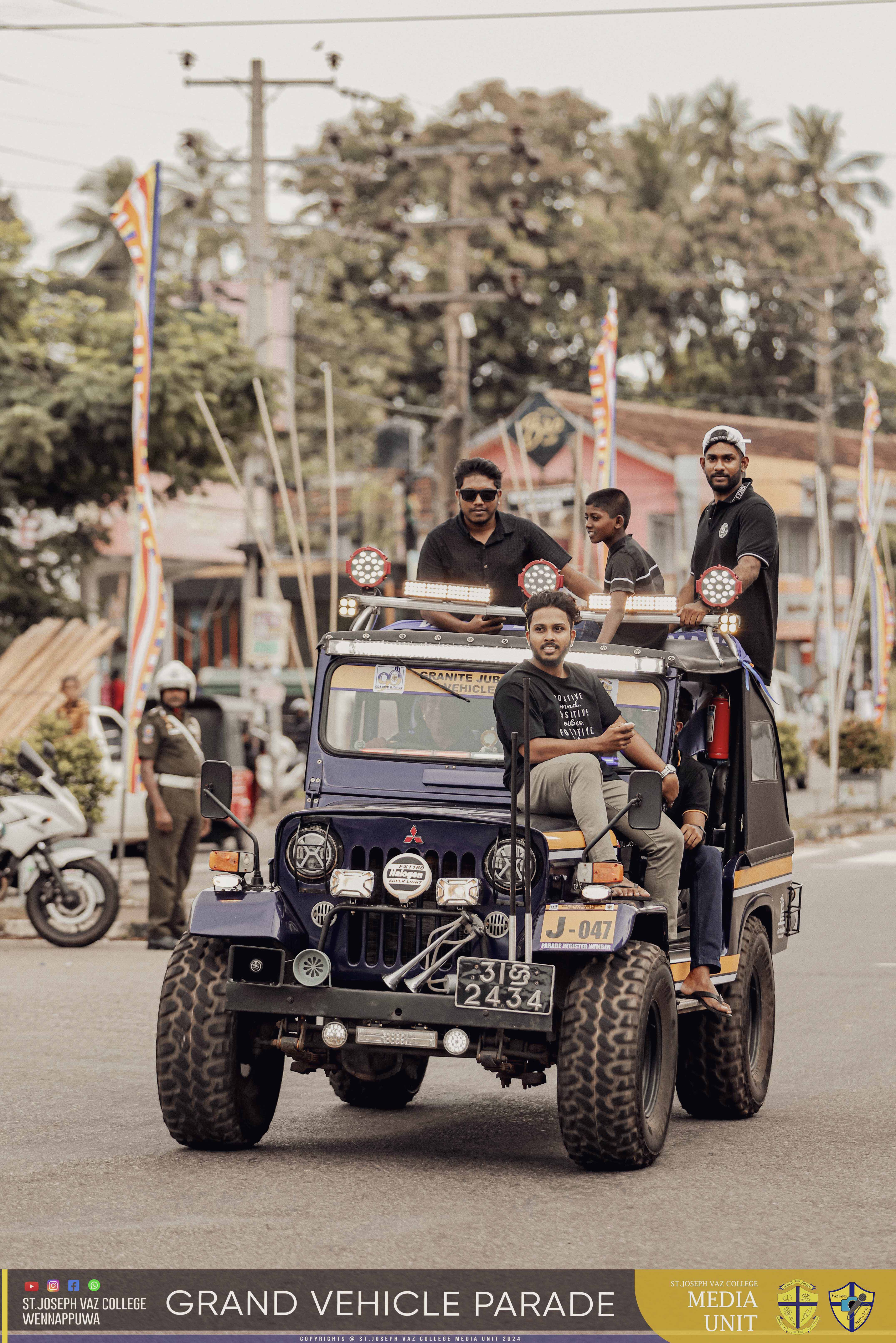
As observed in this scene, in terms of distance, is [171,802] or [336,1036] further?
[171,802]

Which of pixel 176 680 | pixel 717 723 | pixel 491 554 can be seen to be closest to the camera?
pixel 717 723

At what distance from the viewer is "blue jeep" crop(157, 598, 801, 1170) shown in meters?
6.96

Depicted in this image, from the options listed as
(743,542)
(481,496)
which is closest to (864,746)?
(743,542)

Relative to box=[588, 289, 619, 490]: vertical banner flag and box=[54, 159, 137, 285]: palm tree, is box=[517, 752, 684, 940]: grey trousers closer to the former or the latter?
box=[588, 289, 619, 490]: vertical banner flag

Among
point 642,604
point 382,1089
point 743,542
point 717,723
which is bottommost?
point 382,1089

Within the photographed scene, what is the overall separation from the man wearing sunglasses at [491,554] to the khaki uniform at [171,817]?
5810 mm

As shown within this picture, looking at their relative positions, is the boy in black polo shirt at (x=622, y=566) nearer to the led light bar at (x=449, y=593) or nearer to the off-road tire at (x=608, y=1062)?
the led light bar at (x=449, y=593)

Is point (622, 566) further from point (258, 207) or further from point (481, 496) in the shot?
point (258, 207)

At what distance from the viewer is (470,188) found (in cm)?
4841

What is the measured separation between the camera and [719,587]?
844 centimetres

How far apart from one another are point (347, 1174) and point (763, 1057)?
268 cm

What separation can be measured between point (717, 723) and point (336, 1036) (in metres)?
2.61

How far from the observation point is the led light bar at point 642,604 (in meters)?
8.46

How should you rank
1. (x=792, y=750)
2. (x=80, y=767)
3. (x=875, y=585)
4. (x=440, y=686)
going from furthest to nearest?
(x=792, y=750) → (x=875, y=585) → (x=80, y=767) → (x=440, y=686)
